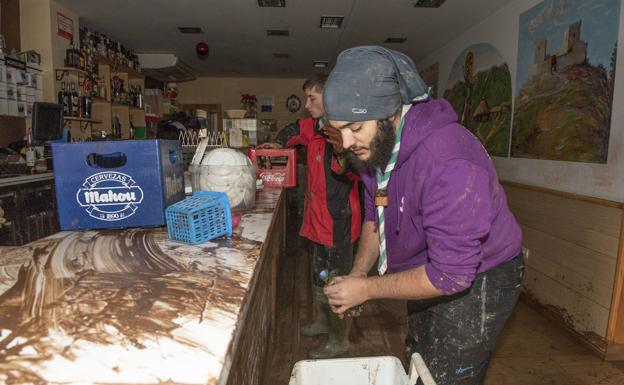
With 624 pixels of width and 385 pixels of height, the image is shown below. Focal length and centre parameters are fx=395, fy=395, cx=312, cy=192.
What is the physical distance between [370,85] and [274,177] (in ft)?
5.25

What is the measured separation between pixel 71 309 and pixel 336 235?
2044 millimetres

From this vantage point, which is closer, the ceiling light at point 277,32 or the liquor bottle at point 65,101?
the liquor bottle at point 65,101

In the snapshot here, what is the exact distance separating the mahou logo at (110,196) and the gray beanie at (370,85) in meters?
0.68

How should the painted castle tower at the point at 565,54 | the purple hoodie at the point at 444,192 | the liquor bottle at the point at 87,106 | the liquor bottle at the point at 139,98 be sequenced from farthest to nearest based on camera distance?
1. the liquor bottle at the point at 139,98
2. the liquor bottle at the point at 87,106
3. the painted castle tower at the point at 565,54
4. the purple hoodie at the point at 444,192

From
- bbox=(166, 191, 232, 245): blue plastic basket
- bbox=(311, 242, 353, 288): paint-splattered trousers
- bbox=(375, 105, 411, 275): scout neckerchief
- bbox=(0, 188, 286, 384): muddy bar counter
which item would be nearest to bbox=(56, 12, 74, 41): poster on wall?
bbox=(311, 242, 353, 288): paint-splattered trousers

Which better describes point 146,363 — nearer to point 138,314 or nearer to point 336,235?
point 138,314

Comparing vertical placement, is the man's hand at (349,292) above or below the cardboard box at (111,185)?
below

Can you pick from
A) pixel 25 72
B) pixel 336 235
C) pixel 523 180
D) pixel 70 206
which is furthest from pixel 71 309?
pixel 25 72

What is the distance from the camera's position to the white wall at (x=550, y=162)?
9.10 ft

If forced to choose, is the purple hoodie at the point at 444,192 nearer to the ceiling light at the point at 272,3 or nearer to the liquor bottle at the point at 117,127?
the ceiling light at the point at 272,3

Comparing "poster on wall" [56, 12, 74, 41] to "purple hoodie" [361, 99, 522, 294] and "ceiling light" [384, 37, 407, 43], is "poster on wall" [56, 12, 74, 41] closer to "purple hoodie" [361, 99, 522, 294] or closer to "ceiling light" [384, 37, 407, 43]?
"ceiling light" [384, 37, 407, 43]

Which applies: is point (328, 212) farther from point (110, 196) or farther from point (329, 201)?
point (110, 196)

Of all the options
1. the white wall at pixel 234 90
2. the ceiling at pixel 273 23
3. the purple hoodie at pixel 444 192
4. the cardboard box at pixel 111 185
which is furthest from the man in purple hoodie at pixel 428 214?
the white wall at pixel 234 90

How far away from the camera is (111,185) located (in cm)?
125
